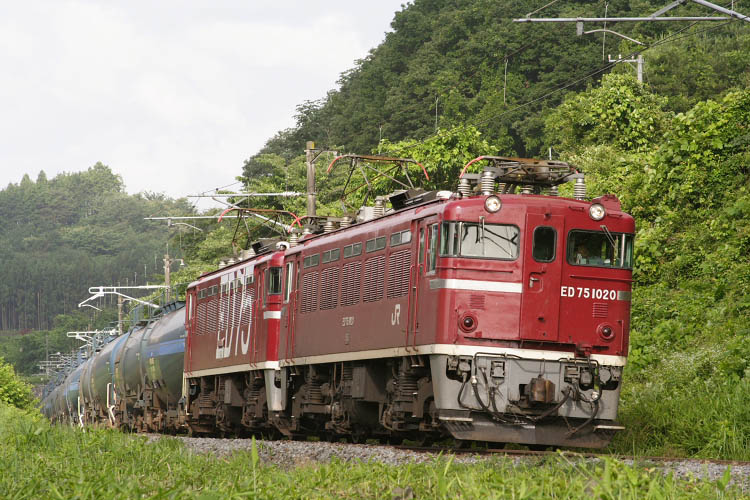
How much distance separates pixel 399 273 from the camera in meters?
16.5

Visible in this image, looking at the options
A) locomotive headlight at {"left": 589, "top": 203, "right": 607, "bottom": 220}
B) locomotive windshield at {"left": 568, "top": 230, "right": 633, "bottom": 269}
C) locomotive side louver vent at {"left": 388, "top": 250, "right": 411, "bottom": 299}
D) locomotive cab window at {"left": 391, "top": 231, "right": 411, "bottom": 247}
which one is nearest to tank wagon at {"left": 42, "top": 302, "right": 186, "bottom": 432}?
locomotive side louver vent at {"left": 388, "top": 250, "right": 411, "bottom": 299}

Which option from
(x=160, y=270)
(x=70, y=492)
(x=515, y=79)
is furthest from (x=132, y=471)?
(x=160, y=270)

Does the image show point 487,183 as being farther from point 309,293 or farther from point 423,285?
point 309,293

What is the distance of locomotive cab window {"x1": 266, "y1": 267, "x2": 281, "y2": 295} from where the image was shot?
Result: 21812 millimetres

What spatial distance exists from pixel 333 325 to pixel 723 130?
1115 centimetres

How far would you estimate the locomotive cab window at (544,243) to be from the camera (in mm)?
15281

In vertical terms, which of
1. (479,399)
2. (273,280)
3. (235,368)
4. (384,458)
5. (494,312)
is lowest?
(384,458)

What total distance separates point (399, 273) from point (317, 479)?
20.8 feet

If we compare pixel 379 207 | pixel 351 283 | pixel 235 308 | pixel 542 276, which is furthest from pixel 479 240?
pixel 235 308

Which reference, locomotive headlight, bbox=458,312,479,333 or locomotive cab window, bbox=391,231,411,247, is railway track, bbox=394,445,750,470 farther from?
locomotive cab window, bbox=391,231,411,247

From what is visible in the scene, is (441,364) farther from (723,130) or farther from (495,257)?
(723,130)

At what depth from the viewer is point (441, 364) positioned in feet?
48.3

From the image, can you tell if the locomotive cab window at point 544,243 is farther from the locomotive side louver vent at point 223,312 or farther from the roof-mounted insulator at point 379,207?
the locomotive side louver vent at point 223,312

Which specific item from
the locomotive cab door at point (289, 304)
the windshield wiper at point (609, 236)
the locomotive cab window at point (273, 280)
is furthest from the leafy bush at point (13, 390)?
the windshield wiper at point (609, 236)
